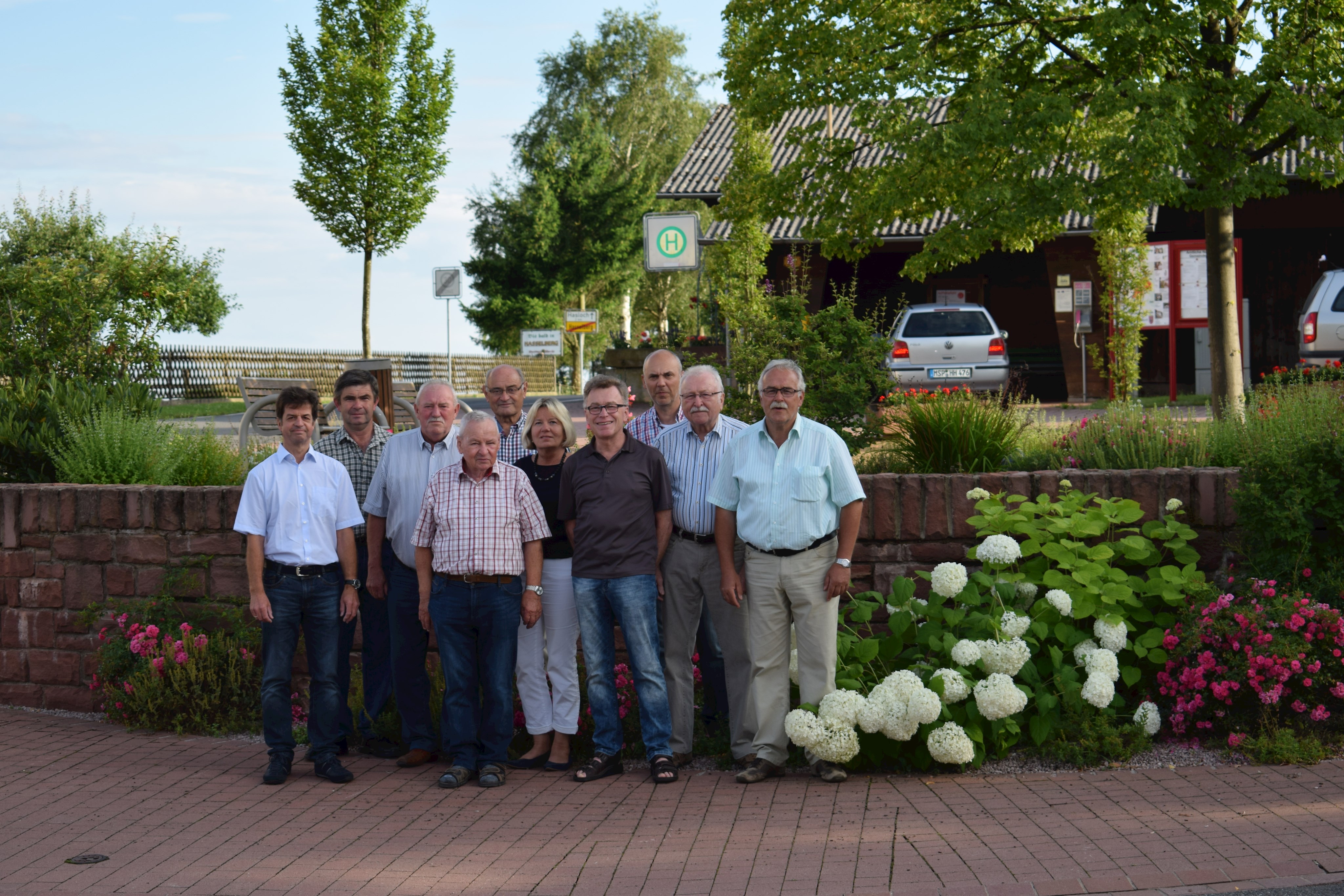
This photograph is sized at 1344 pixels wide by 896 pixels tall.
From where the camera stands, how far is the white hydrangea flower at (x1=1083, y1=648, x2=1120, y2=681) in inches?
234

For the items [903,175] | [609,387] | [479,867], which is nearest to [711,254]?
[903,175]

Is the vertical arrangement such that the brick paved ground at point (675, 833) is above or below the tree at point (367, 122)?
below

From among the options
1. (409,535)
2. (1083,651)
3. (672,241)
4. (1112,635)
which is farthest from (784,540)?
(672,241)

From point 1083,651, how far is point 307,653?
3.70m

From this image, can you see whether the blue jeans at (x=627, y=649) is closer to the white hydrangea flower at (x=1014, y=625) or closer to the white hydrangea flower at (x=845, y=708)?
the white hydrangea flower at (x=845, y=708)

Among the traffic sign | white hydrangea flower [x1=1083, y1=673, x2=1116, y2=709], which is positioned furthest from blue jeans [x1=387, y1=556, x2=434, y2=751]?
the traffic sign

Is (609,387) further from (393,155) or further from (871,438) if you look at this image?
(393,155)

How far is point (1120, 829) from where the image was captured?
497 centimetres

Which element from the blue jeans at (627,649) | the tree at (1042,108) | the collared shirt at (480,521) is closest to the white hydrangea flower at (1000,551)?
the blue jeans at (627,649)

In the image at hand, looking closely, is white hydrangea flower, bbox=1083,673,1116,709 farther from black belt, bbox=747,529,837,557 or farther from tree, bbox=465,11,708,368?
tree, bbox=465,11,708,368

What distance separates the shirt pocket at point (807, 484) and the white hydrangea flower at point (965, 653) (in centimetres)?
93

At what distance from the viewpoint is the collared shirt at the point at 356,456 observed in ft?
21.8

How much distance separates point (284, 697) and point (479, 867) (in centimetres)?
182

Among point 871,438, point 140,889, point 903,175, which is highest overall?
point 903,175
